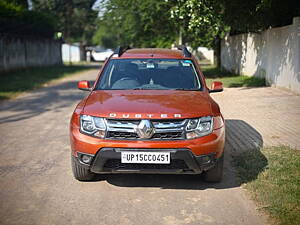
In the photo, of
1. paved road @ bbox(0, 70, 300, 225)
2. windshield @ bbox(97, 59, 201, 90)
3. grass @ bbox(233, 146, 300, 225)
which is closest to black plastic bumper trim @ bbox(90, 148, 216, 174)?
paved road @ bbox(0, 70, 300, 225)

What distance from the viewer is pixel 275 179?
16.1 feet

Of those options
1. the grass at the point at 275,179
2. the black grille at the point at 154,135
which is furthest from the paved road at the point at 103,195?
the black grille at the point at 154,135

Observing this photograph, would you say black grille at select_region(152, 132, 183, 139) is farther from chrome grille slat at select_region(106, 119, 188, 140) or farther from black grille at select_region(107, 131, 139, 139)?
black grille at select_region(107, 131, 139, 139)

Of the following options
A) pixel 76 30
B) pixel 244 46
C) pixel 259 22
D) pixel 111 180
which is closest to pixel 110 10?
pixel 244 46

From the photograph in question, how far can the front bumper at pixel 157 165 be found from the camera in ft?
14.4

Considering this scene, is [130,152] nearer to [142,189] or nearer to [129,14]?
[142,189]

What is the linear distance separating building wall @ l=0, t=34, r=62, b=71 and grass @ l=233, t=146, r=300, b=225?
19096 mm

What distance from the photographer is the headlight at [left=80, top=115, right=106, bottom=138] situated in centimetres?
449

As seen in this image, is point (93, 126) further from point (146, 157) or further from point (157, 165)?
point (157, 165)

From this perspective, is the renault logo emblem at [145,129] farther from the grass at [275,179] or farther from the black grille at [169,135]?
the grass at [275,179]

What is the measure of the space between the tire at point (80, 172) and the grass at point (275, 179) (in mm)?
1976

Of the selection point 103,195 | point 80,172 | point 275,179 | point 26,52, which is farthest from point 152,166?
point 26,52

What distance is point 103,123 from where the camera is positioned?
4.49 meters

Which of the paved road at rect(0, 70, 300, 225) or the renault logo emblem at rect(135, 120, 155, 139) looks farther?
the renault logo emblem at rect(135, 120, 155, 139)
